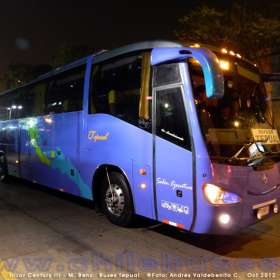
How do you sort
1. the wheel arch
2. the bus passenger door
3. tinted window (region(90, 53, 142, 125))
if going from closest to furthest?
the bus passenger door → tinted window (region(90, 53, 142, 125)) → the wheel arch

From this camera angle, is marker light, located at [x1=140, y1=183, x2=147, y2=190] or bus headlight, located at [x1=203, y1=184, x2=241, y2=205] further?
marker light, located at [x1=140, y1=183, x2=147, y2=190]

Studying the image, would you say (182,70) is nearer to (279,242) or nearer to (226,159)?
(226,159)

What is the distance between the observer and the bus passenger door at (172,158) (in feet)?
15.7

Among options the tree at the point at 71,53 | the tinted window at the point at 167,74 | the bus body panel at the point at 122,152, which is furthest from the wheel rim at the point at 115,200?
the tree at the point at 71,53

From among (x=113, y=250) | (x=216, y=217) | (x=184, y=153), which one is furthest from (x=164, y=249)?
(x=184, y=153)

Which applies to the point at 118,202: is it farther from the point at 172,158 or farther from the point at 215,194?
the point at 215,194

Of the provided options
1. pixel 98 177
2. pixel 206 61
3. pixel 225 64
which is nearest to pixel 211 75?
pixel 206 61

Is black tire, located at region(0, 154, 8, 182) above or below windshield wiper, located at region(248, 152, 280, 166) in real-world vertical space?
below

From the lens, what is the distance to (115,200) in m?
6.25

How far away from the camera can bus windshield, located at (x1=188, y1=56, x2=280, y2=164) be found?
4.73 m

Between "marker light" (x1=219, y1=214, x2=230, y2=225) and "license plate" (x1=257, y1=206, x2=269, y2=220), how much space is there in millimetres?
654

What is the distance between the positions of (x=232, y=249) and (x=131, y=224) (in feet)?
5.80

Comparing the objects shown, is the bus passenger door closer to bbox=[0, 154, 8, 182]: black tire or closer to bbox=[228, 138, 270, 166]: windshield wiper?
bbox=[228, 138, 270, 166]: windshield wiper

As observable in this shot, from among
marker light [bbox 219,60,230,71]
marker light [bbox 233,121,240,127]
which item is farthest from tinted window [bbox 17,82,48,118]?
marker light [bbox 233,121,240,127]
